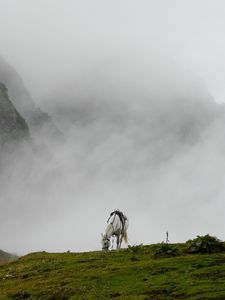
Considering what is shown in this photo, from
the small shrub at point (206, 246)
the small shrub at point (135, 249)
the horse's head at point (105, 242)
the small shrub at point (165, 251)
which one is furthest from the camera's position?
the horse's head at point (105, 242)

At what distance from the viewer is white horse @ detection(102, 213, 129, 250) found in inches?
1559

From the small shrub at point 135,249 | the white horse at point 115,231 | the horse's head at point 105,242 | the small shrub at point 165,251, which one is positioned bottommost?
the small shrub at point 165,251

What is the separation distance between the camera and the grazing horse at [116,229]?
39.6 metres

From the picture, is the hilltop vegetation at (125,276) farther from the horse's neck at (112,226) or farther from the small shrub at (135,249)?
the horse's neck at (112,226)

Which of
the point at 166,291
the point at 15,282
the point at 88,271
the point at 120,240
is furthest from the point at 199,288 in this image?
the point at 120,240

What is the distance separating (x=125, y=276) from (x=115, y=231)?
562 inches

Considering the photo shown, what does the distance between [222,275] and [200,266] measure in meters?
2.56

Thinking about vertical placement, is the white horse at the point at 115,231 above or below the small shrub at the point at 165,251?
above

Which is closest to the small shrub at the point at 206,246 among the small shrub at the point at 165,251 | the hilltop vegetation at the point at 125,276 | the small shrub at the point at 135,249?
the hilltop vegetation at the point at 125,276

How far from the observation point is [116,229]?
40031 mm

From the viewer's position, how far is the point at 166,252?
1194 inches

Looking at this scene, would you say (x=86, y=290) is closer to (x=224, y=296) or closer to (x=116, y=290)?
(x=116, y=290)

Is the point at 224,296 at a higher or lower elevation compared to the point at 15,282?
lower

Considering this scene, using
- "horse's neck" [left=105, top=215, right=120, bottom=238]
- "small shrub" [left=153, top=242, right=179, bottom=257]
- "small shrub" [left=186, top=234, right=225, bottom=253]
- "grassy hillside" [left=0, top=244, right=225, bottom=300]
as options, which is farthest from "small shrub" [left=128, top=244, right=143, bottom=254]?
"horse's neck" [left=105, top=215, right=120, bottom=238]
